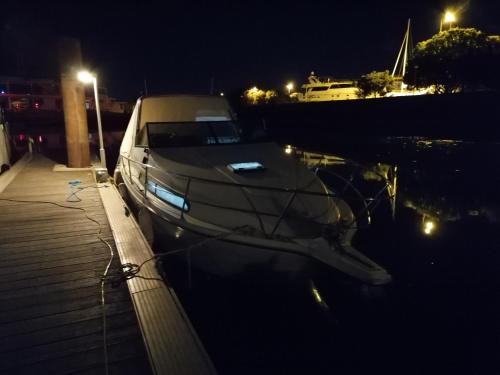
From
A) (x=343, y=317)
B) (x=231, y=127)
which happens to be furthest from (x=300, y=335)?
(x=231, y=127)

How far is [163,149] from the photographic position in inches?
228

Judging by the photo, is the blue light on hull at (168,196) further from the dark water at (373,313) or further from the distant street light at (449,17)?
the distant street light at (449,17)

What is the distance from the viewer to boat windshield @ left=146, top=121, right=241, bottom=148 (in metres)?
6.16

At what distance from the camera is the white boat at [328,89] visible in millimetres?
54688

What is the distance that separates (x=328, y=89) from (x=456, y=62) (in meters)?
27.1

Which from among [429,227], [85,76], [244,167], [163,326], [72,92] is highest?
[85,76]

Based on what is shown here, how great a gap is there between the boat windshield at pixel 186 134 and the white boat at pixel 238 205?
0.06 ft

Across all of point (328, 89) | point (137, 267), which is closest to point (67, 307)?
point (137, 267)

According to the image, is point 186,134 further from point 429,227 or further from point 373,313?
point 429,227

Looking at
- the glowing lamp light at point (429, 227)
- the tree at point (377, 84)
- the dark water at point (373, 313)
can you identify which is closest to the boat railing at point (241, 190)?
the dark water at point (373, 313)

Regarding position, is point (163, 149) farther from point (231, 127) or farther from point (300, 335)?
point (300, 335)

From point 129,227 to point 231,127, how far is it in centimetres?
291

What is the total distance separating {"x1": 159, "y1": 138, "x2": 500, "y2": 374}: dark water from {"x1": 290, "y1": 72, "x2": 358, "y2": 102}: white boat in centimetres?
5008

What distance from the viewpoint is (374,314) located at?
185 inches
